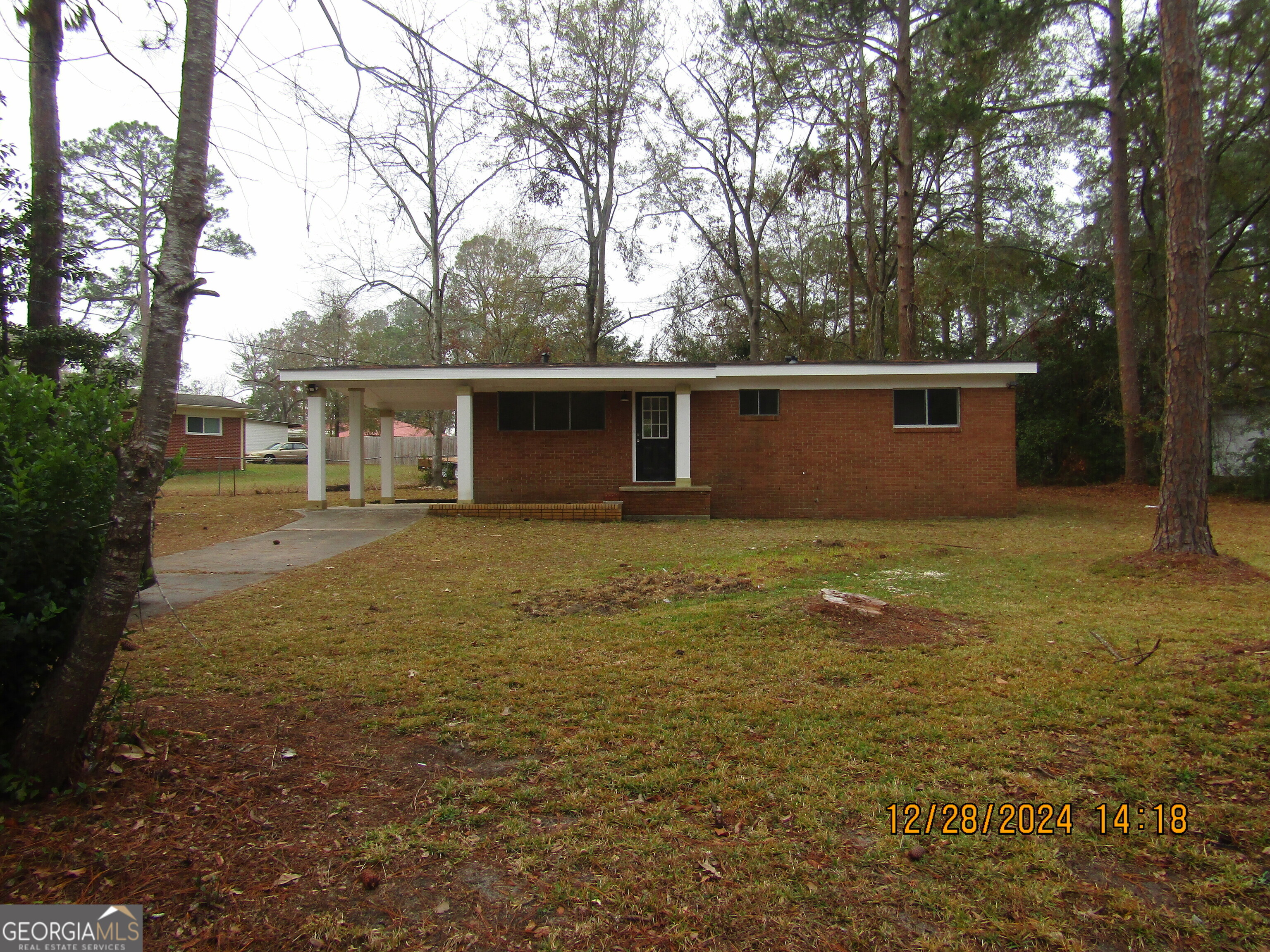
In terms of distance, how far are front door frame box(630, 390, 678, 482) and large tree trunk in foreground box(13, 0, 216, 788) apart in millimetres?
12554

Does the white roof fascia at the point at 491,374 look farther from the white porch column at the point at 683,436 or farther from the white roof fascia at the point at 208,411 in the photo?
the white roof fascia at the point at 208,411

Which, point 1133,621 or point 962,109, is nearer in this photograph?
point 1133,621

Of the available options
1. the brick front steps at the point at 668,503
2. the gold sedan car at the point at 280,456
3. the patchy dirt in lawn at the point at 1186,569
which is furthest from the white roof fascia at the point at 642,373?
the gold sedan car at the point at 280,456

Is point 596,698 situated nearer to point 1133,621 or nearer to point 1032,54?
point 1133,621

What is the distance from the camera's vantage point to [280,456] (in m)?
39.8

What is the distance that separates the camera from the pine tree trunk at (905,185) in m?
17.9

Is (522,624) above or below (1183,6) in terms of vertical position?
below

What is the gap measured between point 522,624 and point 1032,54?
1984cm

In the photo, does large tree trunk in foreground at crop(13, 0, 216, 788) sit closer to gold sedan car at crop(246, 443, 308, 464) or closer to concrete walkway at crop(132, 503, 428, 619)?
concrete walkway at crop(132, 503, 428, 619)

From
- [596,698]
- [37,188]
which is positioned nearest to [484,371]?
[37,188]

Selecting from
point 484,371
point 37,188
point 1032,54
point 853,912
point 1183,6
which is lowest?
point 853,912

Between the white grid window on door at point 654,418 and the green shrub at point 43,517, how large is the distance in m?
12.8

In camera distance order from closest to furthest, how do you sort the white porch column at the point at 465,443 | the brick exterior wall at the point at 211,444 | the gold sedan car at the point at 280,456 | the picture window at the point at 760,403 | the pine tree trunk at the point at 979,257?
the white porch column at the point at 465,443
the picture window at the point at 760,403
the pine tree trunk at the point at 979,257
the brick exterior wall at the point at 211,444
the gold sedan car at the point at 280,456

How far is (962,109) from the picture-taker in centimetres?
1677
